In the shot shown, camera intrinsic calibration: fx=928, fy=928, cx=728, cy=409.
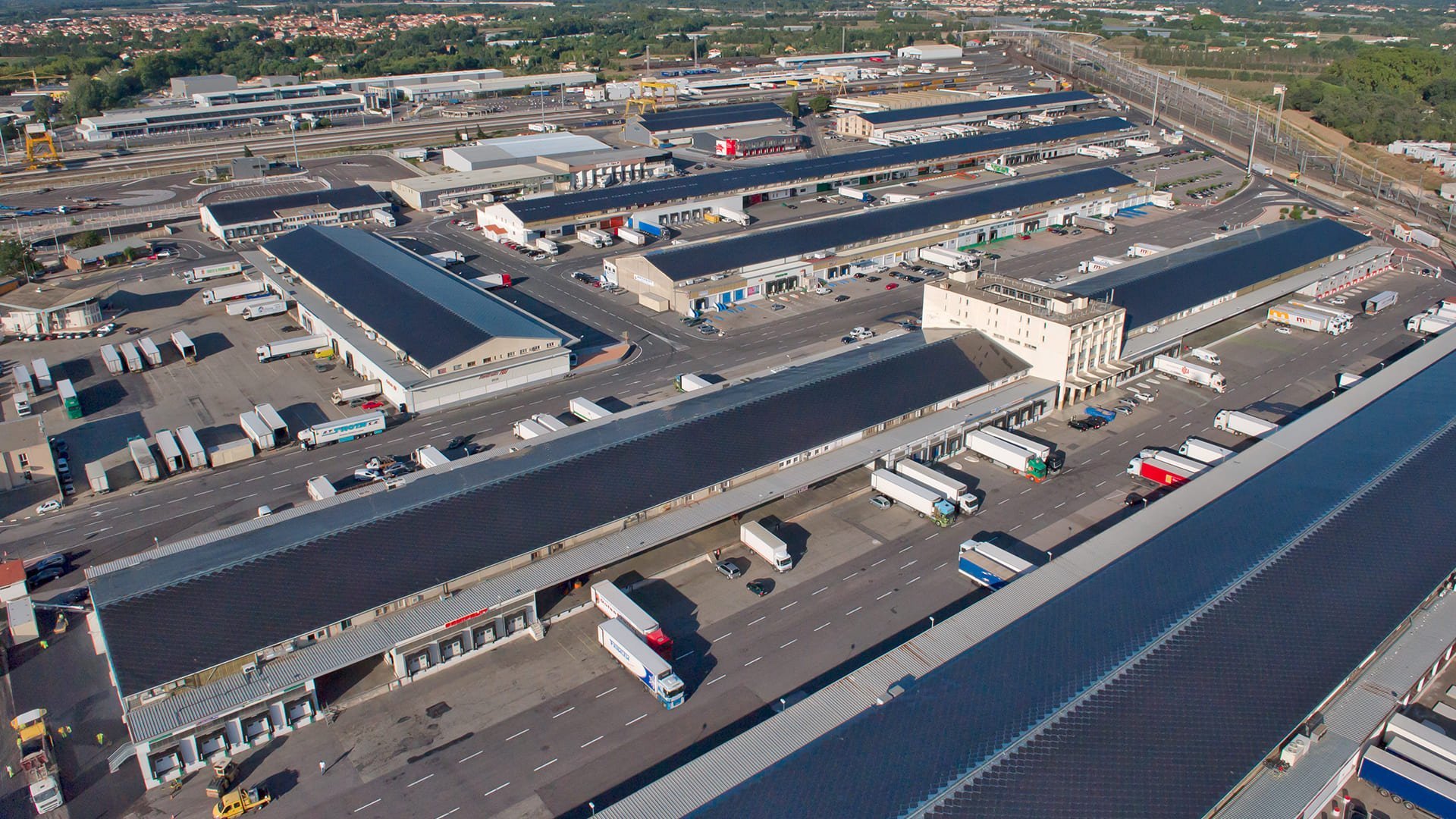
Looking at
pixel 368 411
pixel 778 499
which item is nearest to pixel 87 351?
pixel 368 411

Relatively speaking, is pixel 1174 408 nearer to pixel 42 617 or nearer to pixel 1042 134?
pixel 42 617

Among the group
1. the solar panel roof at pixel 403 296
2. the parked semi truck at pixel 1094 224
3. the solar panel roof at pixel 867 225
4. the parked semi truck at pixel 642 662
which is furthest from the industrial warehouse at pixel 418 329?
the parked semi truck at pixel 1094 224

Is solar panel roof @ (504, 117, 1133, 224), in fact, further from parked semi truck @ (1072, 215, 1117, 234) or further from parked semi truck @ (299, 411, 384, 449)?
parked semi truck @ (299, 411, 384, 449)

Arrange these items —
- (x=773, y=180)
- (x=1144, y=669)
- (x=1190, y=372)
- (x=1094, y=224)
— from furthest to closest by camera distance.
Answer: (x=773, y=180) → (x=1094, y=224) → (x=1190, y=372) → (x=1144, y=669)

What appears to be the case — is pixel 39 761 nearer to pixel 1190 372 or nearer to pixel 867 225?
pixel 1190 372

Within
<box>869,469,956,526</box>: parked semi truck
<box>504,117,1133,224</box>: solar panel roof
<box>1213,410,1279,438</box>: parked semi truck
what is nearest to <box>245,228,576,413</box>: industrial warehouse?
<box>504,117,1133,224</box>: solar panel roof

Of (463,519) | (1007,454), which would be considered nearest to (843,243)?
(1007,454)

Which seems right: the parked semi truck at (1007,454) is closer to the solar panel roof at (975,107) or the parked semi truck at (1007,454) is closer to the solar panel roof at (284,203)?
the solar panel roof at (284,203)
